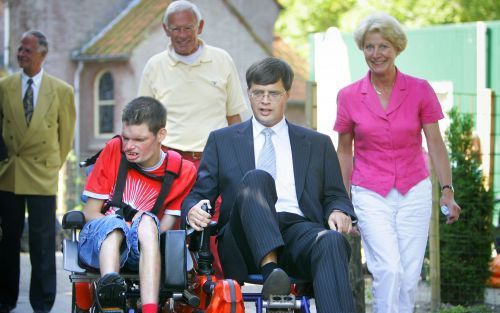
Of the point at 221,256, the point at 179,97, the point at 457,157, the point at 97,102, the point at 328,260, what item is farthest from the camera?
the point at 97,102

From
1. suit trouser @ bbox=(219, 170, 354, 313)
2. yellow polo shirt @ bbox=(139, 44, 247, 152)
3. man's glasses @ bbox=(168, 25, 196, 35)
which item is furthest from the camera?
yellow polo shirt @ bbox=(139, 44, 247, 152)

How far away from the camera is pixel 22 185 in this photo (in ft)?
28.6

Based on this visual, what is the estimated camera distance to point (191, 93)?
317 inches

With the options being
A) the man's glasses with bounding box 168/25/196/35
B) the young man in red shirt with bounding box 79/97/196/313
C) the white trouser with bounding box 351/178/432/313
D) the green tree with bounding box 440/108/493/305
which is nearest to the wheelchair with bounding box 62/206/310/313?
the young man in red shirt with bounding box 79/97/196/313

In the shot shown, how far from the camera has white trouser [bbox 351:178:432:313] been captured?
6.52 meters

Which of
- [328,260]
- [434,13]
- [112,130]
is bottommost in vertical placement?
[328,260]

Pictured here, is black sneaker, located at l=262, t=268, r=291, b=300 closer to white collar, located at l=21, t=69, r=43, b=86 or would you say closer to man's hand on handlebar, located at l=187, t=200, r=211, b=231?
man's hand on handlebar, located at l=187, t=200, r=211, b=231

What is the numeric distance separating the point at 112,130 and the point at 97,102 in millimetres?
949

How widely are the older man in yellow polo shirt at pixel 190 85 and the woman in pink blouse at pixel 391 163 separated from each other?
142 centimetres

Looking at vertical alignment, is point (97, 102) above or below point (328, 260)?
above

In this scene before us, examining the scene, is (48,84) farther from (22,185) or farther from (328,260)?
(328,260)

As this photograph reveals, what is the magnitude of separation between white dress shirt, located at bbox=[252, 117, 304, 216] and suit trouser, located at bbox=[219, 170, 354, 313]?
0.23 meters

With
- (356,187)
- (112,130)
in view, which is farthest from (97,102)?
(356,187)

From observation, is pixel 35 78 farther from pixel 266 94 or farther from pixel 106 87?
pixel 106 87
